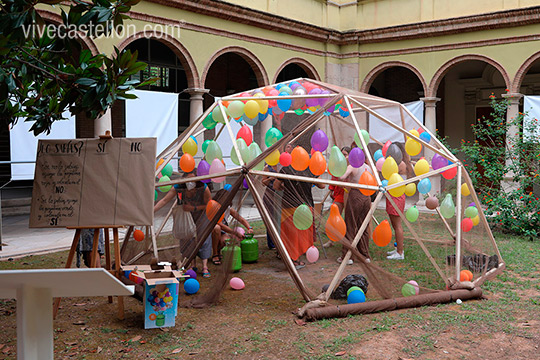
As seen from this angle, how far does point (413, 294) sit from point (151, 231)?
329 centimetres

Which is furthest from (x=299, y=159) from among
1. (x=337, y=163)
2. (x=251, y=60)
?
(x=251, y=60)

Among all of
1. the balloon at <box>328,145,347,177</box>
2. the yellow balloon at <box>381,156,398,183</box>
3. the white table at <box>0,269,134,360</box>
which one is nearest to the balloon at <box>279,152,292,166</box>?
the balloon at <box>328,145,347,177</box>

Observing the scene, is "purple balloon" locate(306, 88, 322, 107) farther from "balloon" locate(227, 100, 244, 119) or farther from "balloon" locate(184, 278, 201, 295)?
"balloon" locate(184, 278, 201, 295)

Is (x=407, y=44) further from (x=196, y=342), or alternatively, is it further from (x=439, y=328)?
(x=196, y=342)

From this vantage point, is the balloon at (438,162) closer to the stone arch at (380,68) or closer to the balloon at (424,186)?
the balloon at (424,186)

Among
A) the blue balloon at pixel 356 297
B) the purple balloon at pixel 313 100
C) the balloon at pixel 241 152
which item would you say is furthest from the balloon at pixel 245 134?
the blue balloon at pixel 356 297

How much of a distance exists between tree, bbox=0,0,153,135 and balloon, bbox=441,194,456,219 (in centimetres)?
426

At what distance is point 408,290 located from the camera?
18.5 ft

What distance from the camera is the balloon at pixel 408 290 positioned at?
18.5 feet

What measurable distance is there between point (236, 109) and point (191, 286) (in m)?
2.28

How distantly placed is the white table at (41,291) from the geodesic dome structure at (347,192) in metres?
3.17

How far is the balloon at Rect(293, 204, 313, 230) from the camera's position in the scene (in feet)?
18.9

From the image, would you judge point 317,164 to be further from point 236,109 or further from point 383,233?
point 236,109

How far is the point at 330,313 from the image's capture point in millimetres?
5105
